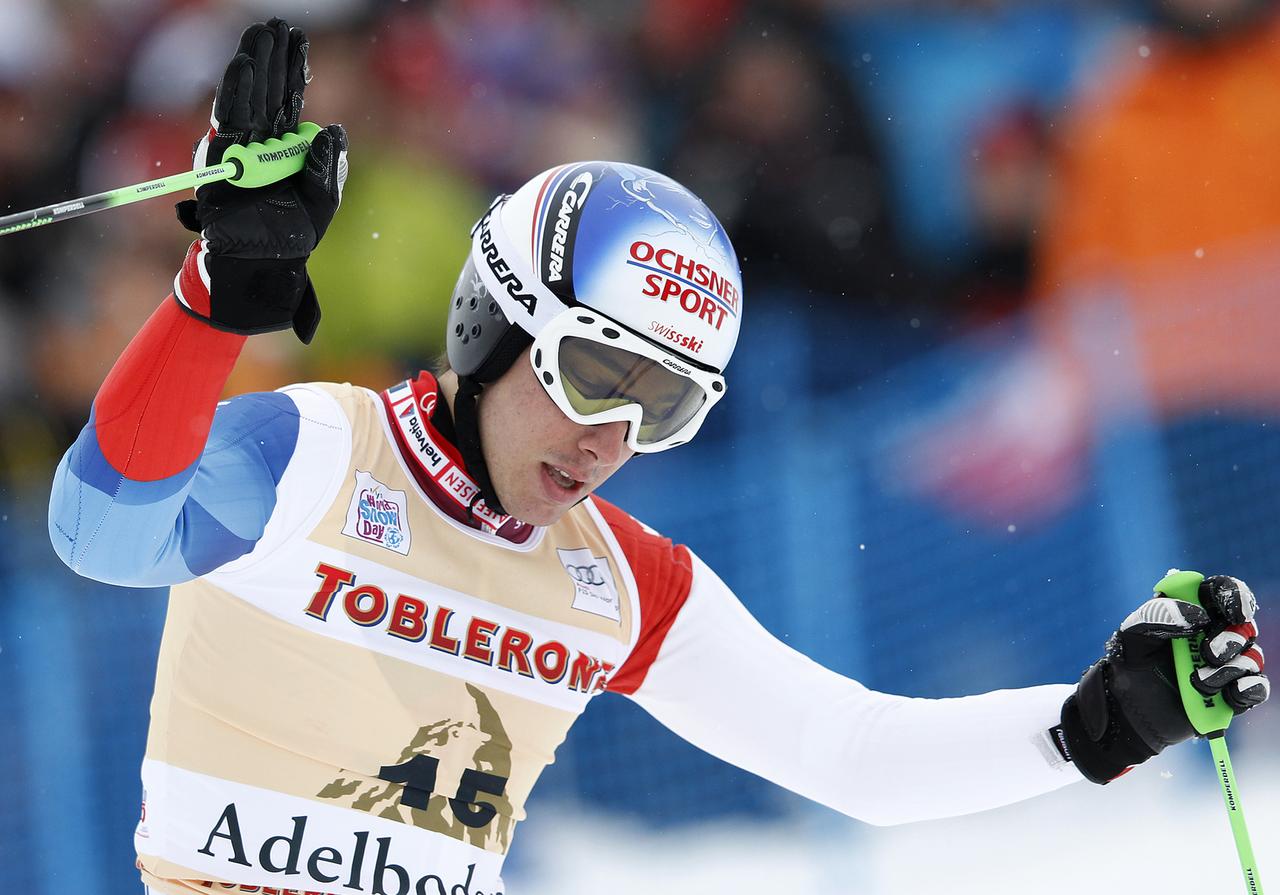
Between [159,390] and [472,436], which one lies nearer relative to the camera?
[159,390]

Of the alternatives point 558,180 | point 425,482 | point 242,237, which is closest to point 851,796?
point 425,482

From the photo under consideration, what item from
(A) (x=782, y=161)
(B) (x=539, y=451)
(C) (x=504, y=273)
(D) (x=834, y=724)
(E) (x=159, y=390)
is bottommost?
(D) (x=834, y=724)

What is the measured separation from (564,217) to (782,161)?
3684mm

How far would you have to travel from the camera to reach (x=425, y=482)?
269 cm

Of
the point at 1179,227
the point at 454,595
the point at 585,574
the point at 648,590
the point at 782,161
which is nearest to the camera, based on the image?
the point at 454,595

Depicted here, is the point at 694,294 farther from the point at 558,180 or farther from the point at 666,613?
the point at 666,613

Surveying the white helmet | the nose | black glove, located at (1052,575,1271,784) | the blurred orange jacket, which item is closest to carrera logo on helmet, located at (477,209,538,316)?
the white helmet

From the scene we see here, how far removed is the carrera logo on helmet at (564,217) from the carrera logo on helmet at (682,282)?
137 mm

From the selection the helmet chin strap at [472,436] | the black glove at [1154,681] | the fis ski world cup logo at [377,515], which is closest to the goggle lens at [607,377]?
the helmet chin strap at [472,436]

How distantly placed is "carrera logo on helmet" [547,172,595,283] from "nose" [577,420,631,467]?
28 centimetres

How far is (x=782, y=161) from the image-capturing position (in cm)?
622

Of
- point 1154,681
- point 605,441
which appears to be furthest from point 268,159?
point 1154,681

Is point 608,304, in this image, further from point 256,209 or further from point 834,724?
point 834,724

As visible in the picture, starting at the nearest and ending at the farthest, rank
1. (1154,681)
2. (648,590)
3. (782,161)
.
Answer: (1154,681)
(648,590)
(782,161)
